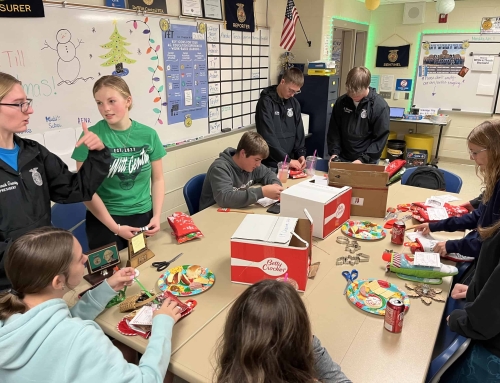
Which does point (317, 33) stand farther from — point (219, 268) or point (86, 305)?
point (86, 305)

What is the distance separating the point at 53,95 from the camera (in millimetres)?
2555

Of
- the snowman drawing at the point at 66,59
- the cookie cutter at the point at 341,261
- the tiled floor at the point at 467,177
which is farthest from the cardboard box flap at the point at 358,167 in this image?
→ the tiled floor at the point at 467,177

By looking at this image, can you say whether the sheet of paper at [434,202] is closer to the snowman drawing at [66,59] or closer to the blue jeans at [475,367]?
the blue jeans at [475,367]

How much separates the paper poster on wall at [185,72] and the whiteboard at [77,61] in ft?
0.18

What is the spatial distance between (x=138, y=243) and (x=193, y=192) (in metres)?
1.04

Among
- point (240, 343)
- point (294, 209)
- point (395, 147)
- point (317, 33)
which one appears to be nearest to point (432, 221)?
point (294, 209)

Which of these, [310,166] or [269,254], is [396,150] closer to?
[310,166]

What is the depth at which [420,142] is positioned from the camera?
6230mm

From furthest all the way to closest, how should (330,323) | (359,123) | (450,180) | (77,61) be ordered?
(359,123) → (450,180) → (77,61) → (330,323)

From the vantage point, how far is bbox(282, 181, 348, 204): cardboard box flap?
195 centimetres

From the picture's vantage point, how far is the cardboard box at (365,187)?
220cm

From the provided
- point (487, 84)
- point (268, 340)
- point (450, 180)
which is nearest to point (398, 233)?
point (268, 340)

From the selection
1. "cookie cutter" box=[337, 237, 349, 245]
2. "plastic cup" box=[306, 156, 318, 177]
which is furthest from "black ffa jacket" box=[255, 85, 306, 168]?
"cookie cutter" box=[337, 237, 349, 245]

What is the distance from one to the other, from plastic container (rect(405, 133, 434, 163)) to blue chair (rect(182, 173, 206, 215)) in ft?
15.4
